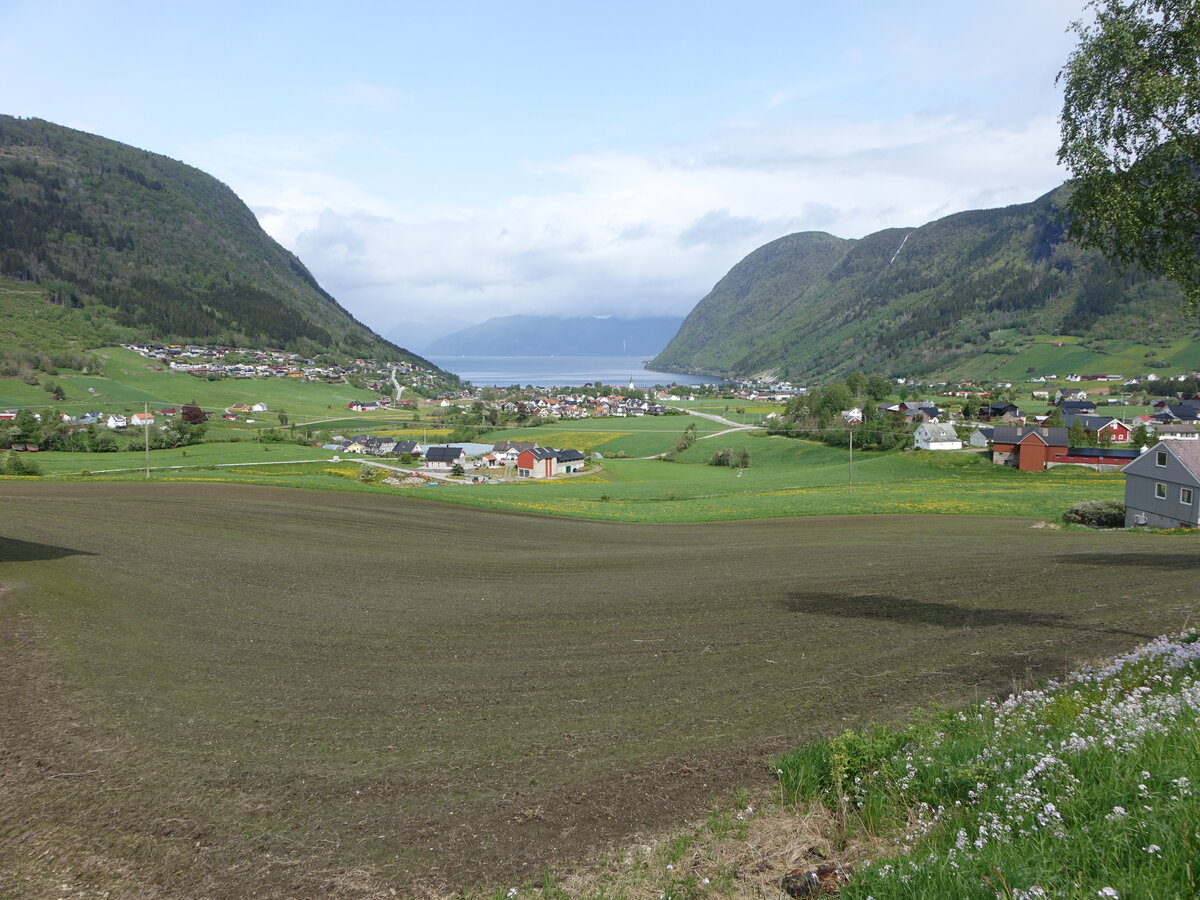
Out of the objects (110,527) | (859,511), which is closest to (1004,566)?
(859,511)

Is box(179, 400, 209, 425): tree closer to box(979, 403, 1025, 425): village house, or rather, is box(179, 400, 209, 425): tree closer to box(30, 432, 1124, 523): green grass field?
box(30, 432, 1124, 523): green grass field

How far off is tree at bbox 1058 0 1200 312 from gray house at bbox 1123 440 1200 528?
3018 cm

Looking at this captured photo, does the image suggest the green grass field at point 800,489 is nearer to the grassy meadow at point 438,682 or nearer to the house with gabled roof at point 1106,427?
the grassy meadow at point 438,682

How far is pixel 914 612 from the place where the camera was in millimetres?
13766

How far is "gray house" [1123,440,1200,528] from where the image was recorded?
34.1m

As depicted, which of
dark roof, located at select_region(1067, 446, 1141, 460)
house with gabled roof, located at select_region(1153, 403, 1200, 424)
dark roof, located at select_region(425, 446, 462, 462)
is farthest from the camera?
house with gabled roof, located at select_region(1153, 403, 1200, 424)

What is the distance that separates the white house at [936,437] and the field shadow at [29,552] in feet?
280

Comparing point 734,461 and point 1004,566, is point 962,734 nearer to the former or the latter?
point 1004,566

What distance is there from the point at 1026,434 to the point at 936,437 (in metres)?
19.7

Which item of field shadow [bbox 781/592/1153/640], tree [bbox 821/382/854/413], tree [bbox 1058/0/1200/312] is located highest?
tree [bbox 1058/0/1200/312]

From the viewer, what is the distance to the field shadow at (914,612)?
1273 cm

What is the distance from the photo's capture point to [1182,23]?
32.2ft

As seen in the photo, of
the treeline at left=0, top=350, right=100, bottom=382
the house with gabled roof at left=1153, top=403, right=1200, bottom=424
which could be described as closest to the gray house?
the house with gabled roof at left=1153, top=403, right=1200, bottom=424

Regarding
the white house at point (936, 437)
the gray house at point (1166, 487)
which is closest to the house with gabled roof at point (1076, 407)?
the white house at point (936, 437)
